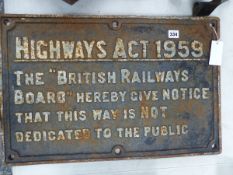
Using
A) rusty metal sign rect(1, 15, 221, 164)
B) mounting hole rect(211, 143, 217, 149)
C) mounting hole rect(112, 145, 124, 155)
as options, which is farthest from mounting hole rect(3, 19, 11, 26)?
mounting hole rect(211, 143, 217, 149)

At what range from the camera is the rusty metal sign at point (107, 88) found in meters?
0.81

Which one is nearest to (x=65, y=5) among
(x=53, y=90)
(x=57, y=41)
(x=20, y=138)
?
(x=57, y=41)

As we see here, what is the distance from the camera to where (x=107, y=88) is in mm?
842

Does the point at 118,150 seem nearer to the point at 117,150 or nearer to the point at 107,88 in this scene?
the point at 117,150

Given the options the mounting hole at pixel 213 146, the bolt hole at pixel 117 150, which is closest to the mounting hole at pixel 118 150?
the bolt hole at pixel 117 150

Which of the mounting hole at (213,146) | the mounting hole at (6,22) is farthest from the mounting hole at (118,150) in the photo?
the mounting hole at (6,22)

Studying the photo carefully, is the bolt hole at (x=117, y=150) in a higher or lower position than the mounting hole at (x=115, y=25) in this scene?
lower

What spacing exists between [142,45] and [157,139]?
0.21 m

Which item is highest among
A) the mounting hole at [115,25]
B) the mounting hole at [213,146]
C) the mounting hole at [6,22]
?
the mounting hole at [6,22]

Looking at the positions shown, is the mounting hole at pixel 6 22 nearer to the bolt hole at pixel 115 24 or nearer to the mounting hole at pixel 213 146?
the bolt hole at pixel 115 24

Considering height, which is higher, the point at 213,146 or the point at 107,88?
the point at 107,88

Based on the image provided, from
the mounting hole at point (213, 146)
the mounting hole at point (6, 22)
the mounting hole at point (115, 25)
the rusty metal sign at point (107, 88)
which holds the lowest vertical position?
the mounting hole at point (213, 146)

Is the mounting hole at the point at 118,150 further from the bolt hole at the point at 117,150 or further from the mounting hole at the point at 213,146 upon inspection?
the mounting hole at the point at 213,146

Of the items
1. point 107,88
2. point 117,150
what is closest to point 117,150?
point 117,150
